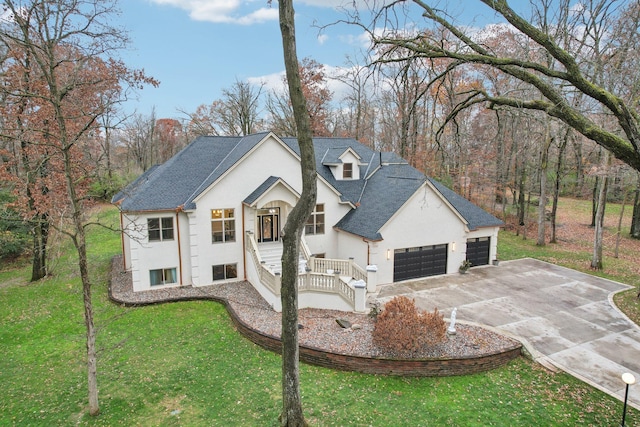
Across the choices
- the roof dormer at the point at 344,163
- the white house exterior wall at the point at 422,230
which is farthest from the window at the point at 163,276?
the roof dormer at the point at 344,163

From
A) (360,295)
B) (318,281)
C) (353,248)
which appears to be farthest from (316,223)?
(360,295)

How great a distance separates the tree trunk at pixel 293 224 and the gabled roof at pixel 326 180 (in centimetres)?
1010

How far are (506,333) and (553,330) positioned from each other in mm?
1959

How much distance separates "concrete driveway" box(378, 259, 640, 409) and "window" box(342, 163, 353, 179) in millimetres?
7295

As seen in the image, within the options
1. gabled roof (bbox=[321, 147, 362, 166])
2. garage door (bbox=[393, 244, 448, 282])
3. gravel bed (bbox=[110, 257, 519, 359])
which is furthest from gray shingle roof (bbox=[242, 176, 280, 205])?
garage door (bbox=[393, 244, 448, 282])

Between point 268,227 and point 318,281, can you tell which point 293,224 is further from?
point 268,227

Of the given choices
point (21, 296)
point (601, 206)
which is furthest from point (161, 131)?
point (601, 206)

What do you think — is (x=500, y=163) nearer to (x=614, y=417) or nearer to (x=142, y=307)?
(x=614, y=417)

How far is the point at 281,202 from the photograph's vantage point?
61.0 ft

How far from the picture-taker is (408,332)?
35.5ft

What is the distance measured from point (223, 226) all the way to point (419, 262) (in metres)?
9.98

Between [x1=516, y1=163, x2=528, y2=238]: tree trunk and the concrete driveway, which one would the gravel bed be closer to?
the concrete driveway

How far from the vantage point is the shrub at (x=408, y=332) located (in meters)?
10.8

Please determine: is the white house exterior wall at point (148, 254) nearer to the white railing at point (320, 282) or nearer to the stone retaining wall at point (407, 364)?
the white railing at point (320, 282)
